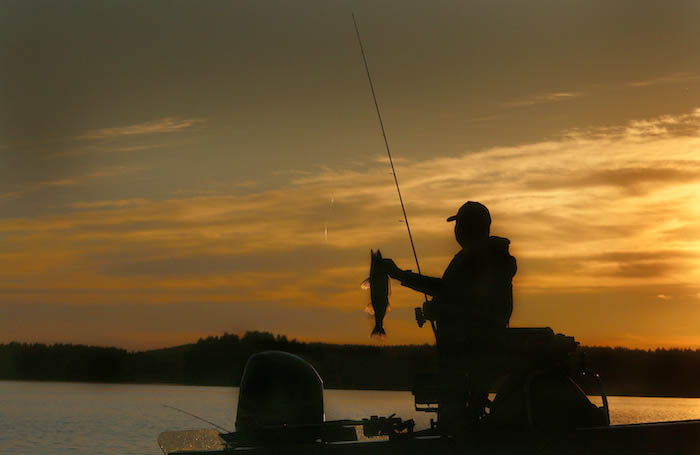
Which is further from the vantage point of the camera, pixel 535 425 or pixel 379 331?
pixel 379 331

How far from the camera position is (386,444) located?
8.34 metres

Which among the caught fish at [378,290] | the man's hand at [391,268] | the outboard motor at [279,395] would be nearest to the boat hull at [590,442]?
the caught fish at [378,290]

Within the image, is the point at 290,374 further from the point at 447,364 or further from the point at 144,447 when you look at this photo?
the point at 144,447

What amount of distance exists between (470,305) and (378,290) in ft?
3.26

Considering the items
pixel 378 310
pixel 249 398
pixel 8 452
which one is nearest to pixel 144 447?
pixel 8 452

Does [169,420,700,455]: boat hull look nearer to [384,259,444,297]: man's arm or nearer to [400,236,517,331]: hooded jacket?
[400,236,517,331]: hooded jacket

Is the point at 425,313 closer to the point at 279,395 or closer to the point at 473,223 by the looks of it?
the point at 473,223

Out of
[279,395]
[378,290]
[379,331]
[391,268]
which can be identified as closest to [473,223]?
[391,268]

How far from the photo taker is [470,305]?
802 cm

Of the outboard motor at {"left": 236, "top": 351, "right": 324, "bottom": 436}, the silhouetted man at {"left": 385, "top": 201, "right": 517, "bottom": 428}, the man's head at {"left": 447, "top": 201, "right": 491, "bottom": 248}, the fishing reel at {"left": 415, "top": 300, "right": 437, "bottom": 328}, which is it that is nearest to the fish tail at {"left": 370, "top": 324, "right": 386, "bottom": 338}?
the fishing reel at {"left": 415, "top": 300, "right": 437, "bottom": 328}

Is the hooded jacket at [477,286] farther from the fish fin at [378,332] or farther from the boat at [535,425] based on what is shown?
the fish fin at [378,332]

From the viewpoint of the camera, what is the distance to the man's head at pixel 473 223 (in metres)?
8.12

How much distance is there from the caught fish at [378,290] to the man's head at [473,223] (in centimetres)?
78

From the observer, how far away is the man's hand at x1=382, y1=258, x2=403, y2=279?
26.2ft
